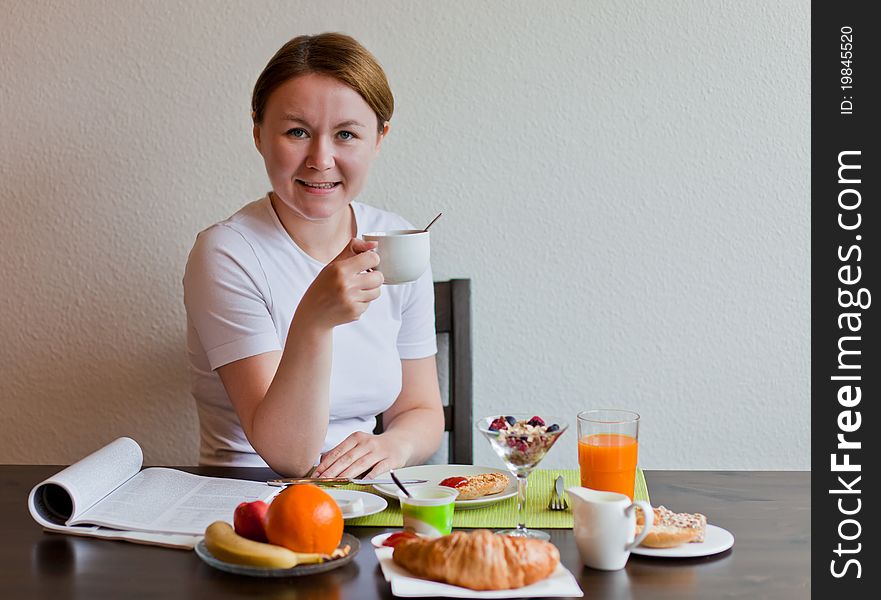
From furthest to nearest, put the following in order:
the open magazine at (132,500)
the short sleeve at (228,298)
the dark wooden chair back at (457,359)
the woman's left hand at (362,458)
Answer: the dark wooden chair back at (457,359) → the short sleeve at (228,298) → the woman's left hand at (362,458) → the open magazine at (132,500)

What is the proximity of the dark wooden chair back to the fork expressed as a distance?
25.3 inches

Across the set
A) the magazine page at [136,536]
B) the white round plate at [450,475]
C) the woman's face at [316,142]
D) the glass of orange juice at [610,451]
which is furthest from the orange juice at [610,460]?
the woman's face at [316,142]

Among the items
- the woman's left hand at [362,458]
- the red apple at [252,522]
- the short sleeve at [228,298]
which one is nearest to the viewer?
the red apple at [252,522]

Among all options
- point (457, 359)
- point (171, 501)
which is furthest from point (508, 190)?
point (171, 501)

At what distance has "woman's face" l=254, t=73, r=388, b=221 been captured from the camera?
1.56 meters

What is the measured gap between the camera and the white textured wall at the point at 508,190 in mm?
1964

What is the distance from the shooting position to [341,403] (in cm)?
167

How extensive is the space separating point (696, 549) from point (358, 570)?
386mm

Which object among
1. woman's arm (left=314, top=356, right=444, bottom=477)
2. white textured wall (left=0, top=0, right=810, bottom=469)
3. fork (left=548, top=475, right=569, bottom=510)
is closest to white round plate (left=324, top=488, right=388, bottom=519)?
woman's arm (left=314, top=356, right=444, bottom=477)

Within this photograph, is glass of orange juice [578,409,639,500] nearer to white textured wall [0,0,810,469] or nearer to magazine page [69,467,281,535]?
magazine page [69,467,281,535]

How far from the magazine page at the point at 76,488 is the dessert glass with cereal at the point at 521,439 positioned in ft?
1.69

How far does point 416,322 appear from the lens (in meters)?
1.81
